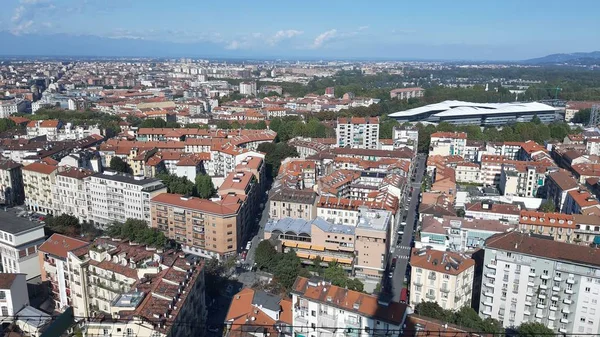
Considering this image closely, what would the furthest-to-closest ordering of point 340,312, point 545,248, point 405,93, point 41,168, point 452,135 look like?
1. point 405,93
2. point 452,135
3. point 41,168
4. point 545,248
5. point 340,312

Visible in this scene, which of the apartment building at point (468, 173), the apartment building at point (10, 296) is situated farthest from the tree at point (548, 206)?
the apartment building at point (10, 296)

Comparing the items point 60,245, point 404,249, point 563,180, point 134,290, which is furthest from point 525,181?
point 60,245

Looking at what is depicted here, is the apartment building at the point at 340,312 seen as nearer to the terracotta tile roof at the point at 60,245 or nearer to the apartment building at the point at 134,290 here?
the apartment building at the point at 134,290

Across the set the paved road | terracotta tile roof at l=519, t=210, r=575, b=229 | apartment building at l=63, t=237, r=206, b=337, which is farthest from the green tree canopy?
terracotta tile roof at l=519, t=210, r=575, b=229

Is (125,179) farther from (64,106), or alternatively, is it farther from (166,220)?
(64,106)

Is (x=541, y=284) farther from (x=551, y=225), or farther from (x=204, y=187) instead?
(x=204, y=187)

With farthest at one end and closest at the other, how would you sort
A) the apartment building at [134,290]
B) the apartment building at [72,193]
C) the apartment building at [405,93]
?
the apartment building at [405,93] < the apartment building at [72,193] < the apartment building at [134,290]
